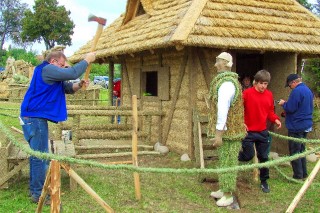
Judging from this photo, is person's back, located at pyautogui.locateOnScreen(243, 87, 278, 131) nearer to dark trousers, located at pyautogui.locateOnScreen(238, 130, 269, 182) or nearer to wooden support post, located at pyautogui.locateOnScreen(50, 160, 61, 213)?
dark trousers, located at pyautogui.locateOnScreen(238, 130, 269, 182)

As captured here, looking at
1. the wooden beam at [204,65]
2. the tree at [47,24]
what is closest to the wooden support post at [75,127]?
the wooden beam at [204,65]

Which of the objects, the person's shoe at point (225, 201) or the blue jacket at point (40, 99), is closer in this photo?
the blue jacket at point (40, 99)

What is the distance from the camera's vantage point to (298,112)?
607 cm

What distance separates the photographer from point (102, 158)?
25.5 feet

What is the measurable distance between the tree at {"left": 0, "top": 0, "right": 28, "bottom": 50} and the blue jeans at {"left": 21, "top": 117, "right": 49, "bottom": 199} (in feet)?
216

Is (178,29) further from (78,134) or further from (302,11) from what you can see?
(302,11)

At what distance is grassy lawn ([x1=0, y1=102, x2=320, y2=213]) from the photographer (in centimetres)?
493

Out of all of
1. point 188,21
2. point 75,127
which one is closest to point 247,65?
point 188,21

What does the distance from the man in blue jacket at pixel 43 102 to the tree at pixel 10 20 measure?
6585cm

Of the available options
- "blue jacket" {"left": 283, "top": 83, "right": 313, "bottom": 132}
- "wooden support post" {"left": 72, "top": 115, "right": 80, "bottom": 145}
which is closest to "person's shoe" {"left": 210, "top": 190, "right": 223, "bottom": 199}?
"blue jacket" {"left": 283, "top": 83, "right": 313, "bottom": 132}

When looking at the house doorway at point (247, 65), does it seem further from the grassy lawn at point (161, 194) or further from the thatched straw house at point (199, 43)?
the grassy lawn at point (161, 194)

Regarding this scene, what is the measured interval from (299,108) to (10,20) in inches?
2666

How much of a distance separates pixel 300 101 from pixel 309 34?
9.27 feet

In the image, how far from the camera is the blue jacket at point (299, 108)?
6004mm
